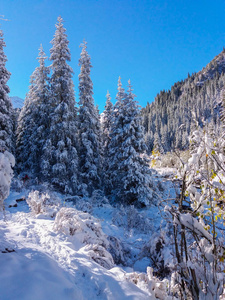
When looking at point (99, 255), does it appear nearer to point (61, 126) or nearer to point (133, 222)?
point (133, 222)

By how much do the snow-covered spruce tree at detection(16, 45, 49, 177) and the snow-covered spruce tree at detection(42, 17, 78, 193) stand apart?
173cm

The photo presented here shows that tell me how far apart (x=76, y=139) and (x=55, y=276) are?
14065mm

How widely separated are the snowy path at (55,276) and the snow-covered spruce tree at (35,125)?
13.3 meters

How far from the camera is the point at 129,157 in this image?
1309 centimetres

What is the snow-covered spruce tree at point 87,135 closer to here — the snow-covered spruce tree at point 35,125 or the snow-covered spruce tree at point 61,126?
the snow-covered spruce tree at point 61,126

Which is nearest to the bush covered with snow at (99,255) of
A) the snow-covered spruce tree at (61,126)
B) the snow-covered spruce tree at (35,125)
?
the snow-covered spruce tree at (61,126)

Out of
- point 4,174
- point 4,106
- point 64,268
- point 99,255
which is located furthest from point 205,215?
point 4,106

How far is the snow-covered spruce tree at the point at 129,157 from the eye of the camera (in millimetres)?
12633

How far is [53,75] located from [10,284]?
17.1 m

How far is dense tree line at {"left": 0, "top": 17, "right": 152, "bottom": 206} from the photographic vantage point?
13.4 meters

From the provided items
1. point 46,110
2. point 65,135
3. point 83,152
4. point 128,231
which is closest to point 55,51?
point 46,110

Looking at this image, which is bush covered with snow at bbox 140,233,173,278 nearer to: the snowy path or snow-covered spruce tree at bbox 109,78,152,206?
the snowy path

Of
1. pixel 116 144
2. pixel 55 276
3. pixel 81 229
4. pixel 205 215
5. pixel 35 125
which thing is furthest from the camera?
pixel 35 125

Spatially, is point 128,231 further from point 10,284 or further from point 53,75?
point 53,75
